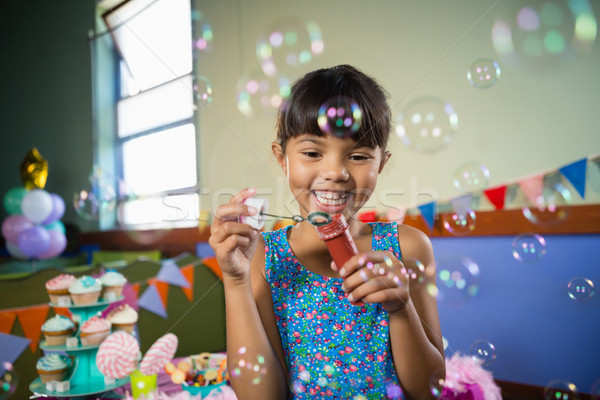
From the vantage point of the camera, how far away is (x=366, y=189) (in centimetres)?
68

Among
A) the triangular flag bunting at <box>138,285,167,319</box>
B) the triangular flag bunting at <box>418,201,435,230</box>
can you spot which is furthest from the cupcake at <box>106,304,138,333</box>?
the triangular flag bunting at <box>418,201,435,230</box>

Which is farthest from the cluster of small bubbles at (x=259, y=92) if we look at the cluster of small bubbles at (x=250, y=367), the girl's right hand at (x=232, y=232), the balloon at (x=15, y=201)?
the balloon at (x=15, y=201)

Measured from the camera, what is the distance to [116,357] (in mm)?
987

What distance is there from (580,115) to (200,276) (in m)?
1.71

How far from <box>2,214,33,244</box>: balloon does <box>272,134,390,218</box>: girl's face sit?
358 cm

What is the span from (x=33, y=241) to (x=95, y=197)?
55 cm

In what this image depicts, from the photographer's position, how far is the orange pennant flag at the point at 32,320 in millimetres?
1480

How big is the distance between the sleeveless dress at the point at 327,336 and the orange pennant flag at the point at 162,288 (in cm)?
128

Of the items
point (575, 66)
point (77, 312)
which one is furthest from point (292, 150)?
point (575, 66)

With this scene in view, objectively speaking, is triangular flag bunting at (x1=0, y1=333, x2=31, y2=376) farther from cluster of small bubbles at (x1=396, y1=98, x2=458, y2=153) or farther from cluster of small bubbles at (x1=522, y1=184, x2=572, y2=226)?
cluster of small bubbles at (x1=522, y1=184, x2=572, y2=226)

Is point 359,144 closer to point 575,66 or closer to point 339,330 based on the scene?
point 339,330

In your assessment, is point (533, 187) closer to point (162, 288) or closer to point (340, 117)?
point (340, 117)

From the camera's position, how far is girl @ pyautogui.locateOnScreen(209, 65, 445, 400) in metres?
0.64

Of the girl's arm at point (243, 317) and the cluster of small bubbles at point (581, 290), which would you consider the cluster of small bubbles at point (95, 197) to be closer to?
the girl's arm at point (243, 317)
